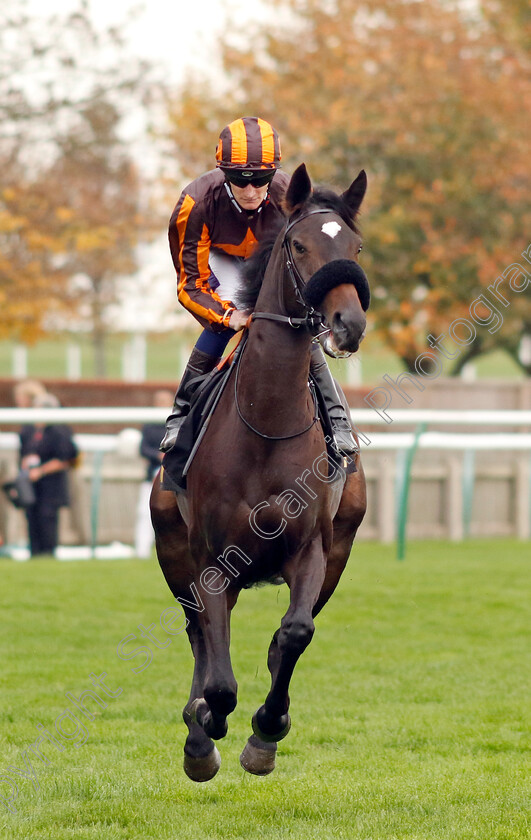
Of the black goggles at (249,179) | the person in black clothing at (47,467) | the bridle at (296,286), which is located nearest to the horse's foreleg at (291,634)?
the bridle at (296,286)

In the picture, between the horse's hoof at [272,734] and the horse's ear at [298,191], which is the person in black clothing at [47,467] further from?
the horse's ear at [298,191]

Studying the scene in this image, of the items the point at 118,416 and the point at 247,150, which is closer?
the point at 247,150

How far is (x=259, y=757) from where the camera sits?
4.84 meters

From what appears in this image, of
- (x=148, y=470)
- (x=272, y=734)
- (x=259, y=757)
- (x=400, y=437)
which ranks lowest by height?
(x=148, y=470)

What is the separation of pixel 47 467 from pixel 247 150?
25.1 feet

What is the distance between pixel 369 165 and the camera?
24312 millimetres

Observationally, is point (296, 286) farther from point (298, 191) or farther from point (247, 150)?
point (247, 150)

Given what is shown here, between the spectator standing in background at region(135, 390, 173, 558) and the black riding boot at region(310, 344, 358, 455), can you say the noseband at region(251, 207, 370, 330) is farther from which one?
the spectator standing in background at region(135, 390, 173, 558)

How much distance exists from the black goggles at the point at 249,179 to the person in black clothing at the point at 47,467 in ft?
24.5

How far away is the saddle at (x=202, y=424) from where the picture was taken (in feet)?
16.1

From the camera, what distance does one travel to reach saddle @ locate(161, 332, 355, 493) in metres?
4.91

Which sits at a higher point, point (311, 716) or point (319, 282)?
point (319, 282)

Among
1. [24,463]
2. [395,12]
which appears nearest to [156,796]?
[24,463]

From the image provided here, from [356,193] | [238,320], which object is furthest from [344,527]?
[356,193]
